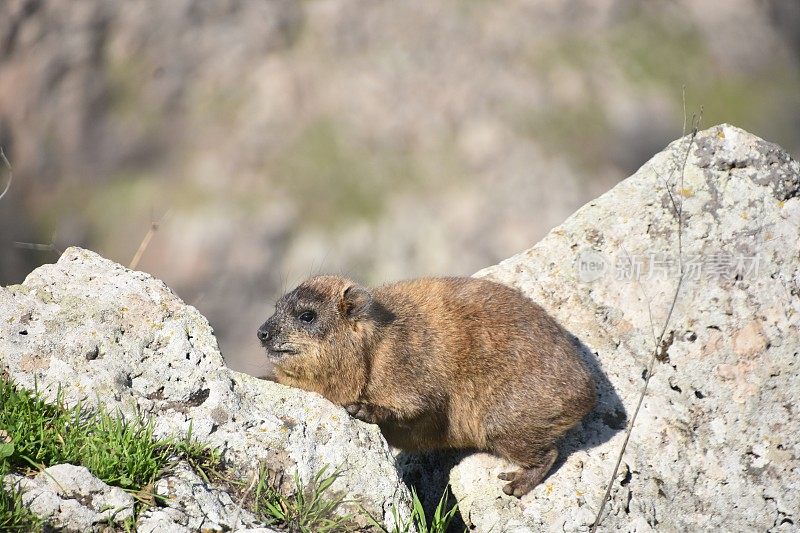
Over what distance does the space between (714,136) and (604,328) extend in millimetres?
1877

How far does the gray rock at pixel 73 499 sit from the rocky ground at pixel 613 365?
0.13 feet

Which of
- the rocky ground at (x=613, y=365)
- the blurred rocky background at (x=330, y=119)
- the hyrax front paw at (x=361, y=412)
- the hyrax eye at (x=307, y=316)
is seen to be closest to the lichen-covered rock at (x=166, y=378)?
the rocky ground at (x=613, y=365)

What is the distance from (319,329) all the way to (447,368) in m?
0.94

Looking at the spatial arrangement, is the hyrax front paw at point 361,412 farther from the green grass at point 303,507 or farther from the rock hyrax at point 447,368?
the green grass at point 303,507

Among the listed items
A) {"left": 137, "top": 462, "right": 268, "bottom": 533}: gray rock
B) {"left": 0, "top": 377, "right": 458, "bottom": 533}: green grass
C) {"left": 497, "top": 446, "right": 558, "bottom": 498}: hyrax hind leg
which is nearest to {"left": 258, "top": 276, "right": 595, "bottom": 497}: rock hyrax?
{"left": 497, "top": 446, "right": 558, "bottom": 498}: hyrax hind leg

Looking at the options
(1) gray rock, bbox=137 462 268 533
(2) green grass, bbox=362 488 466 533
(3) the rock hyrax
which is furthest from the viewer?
(3) the rock hyrax

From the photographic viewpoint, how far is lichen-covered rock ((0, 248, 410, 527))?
4.88 meters

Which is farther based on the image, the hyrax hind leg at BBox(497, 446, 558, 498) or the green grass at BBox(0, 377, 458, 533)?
the hyrax hind leg at BBox(497, 446, 558, 498)

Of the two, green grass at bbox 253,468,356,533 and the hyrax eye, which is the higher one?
the hyrax eye

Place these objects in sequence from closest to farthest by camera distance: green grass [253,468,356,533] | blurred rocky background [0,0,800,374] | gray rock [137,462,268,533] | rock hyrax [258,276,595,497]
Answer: gray rock [137,462,268,533] < green grass [253,468,356,533] < rock hyrax [258,276,595,497] < blurred rocky background [0,0,800,374]

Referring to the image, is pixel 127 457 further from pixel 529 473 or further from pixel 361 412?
pixel 529 473

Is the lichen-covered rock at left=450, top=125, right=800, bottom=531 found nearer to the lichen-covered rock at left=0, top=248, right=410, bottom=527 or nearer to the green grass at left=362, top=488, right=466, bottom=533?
the green grass at left=362, top=488, right=466, bottom=533

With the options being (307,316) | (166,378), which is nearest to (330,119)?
(307,316)

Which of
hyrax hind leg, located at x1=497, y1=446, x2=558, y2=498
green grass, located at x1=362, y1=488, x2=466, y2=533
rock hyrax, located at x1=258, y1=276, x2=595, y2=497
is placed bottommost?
green grass, located at x1=362, y1=488, x2=466, y2=533
